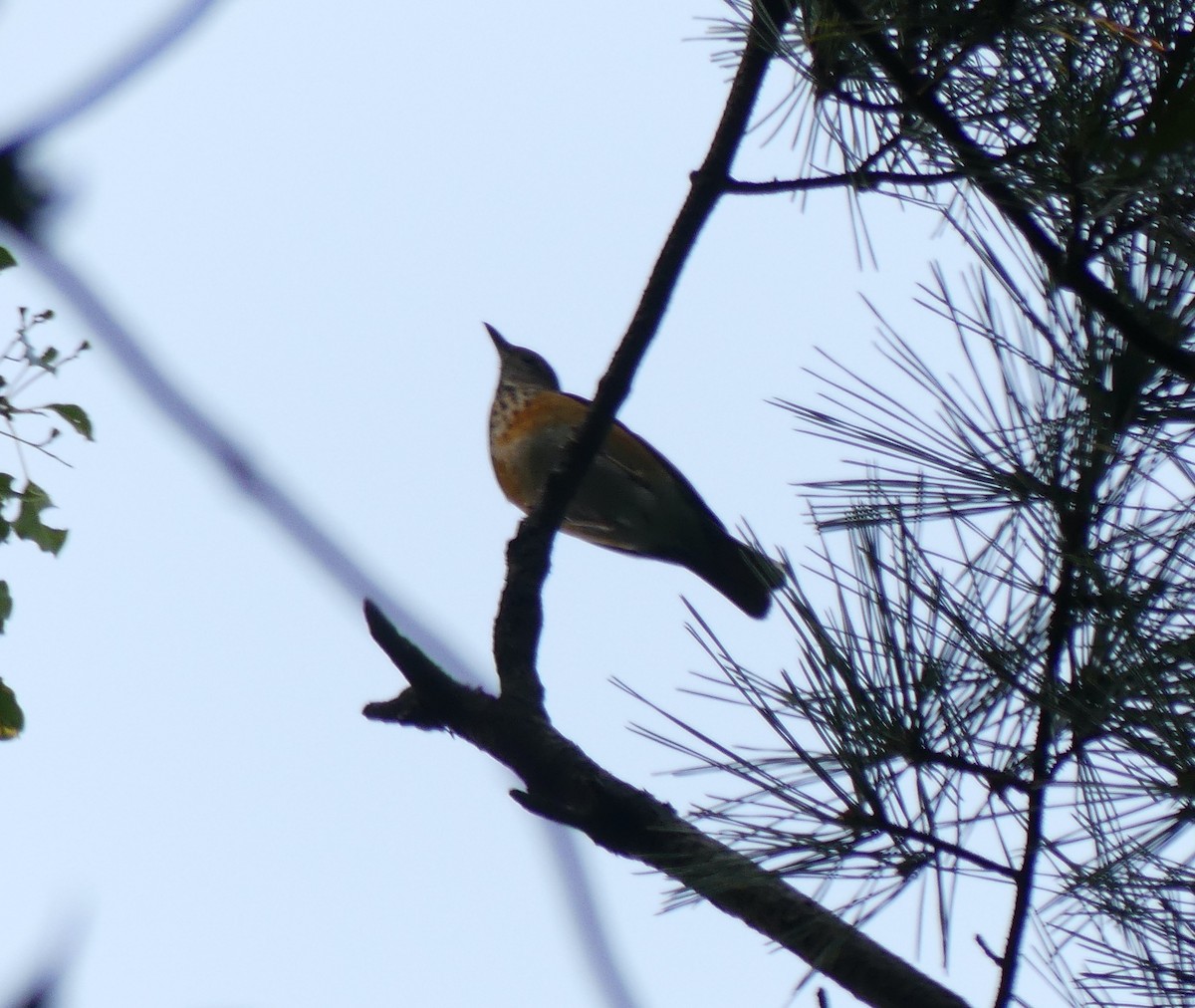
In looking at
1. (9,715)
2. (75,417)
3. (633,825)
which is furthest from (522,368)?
(9,715)

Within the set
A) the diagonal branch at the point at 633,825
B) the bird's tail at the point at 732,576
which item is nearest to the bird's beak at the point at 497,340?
the bird's tail at the point at 732,576

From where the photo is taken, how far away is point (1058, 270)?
1.81 meters

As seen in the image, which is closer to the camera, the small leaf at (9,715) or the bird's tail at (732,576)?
the small leaf at (9,715)

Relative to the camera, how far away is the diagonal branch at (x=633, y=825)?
2.02 metres

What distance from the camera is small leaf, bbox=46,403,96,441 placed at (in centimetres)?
194

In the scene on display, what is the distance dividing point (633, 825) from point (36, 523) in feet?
3.49

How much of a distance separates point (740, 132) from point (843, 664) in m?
1.07

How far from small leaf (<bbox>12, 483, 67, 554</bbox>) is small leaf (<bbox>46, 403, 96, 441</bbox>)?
0.35 feet

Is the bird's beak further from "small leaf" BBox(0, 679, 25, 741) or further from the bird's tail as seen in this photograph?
"small leaf" BBox(0, 679, 25, 741)

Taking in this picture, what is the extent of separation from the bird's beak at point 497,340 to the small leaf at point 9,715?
15.6ft

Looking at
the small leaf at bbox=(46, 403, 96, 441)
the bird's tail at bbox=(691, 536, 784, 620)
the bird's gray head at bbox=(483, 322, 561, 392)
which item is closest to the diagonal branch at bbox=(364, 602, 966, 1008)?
the small leaf at bbox=(46, 403, 96, 441)

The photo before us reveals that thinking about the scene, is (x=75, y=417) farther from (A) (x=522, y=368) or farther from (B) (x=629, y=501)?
(A) (x=522, y=368)

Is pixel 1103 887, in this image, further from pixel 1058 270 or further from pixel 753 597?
pixel 753 597

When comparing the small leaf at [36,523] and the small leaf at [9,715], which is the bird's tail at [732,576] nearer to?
the small leaf at [36,523]
